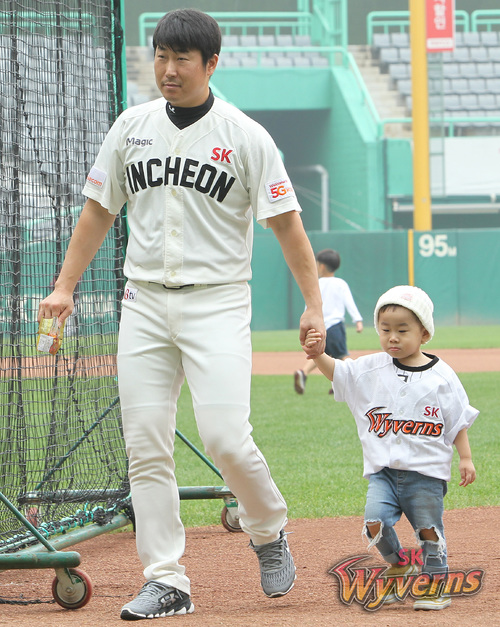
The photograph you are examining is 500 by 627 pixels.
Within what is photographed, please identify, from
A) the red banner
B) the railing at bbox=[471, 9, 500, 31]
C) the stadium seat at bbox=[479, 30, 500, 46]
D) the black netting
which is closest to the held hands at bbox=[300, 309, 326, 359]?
the black netting

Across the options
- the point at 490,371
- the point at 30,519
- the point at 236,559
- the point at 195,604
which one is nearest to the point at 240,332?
the point at 195,604

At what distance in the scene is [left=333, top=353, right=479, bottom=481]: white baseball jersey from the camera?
3.78 m

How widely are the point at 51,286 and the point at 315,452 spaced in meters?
3.73

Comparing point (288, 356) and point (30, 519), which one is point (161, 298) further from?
point (288, 356)

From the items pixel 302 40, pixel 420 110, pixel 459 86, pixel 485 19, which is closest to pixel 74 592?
pixel 420 110

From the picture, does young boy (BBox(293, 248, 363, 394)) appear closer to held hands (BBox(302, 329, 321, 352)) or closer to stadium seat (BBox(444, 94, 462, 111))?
held hands (BBox(302, 329, 321, 352))

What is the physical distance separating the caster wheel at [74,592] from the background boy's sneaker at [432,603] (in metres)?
1.22

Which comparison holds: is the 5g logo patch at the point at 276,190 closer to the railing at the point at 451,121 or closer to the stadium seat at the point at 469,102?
the railing at the point at 451,121

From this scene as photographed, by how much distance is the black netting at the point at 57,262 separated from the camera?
483cm

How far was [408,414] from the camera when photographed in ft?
12.5

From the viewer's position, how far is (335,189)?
3306cm

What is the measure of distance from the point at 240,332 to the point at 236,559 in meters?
1.53

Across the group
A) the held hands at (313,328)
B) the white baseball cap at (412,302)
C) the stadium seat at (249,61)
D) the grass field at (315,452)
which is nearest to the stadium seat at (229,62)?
the stadium seat at (249,61)

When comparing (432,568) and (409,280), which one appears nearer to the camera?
(432,568)
